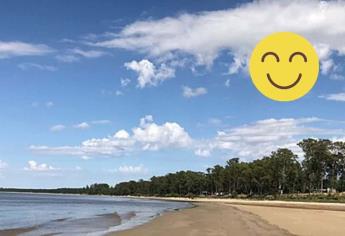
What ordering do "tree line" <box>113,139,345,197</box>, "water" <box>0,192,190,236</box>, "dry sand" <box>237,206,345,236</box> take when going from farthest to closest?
"tree line" <box>113,139,345,197</box>, "water" <box>0,192,190,236</box>, "dry sand" <box>237,206,345,236</box>

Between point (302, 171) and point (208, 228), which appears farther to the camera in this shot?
point (302, 171)

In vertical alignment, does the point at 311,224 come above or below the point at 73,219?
below

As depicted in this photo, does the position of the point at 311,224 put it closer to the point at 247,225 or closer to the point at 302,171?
the point at 247,225

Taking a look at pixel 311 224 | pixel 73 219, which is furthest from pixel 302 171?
pixel 311 224

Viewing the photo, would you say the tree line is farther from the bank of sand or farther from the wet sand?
the wet sand

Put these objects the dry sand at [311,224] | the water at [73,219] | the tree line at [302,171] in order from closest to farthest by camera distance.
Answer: the dry sand at [311,224]
the water at [73,219]
the tree line at [302,171]

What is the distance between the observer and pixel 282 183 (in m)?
157

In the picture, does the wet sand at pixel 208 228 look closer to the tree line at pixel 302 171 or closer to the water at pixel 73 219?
the water at pixel 73 219

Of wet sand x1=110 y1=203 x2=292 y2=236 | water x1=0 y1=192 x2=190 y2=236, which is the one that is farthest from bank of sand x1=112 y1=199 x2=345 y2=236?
water x1=0 y1=192 x2=190 y2=236

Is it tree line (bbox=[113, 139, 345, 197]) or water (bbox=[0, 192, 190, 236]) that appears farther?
tree line (bbox=[113, 139, 345, 197])

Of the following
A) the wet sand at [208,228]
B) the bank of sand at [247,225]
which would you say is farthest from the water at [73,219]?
the bank of sand at [247,225]

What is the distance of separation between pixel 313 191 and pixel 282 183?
12165 millimetres

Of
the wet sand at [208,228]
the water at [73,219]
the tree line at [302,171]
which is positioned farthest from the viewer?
the tree line at [302,171]

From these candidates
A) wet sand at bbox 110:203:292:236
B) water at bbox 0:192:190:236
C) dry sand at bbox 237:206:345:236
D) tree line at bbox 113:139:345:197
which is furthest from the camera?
tree line at bbox 113:139:345:197
